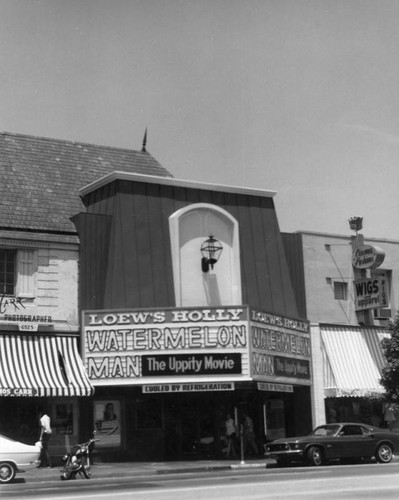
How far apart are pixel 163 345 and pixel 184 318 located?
1145 mm

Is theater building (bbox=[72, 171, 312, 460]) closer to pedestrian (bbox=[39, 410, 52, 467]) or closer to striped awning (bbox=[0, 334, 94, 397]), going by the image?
striped awning (bbox=[0, 334, 94, 397])

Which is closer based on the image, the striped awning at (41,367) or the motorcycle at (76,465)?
the motorcycle at (76,465)

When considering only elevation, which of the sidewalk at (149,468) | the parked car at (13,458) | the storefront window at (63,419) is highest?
the storefront window at (63,419)

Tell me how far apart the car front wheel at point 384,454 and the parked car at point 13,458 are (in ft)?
34.9

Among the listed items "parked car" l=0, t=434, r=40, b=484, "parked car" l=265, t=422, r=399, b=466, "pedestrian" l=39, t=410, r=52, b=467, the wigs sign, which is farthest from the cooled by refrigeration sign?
the wigs sign

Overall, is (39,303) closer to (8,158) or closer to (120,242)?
(120,242)

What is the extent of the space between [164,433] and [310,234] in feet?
33.5

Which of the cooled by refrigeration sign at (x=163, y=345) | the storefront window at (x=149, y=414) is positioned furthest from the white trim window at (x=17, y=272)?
the storefront window at (x=149, y=414)

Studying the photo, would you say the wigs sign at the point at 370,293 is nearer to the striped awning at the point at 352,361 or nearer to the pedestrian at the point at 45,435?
the striped awning at the point at 352,361

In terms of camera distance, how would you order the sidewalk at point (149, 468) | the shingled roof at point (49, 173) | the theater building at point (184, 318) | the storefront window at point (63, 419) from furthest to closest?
1. the shingled roof at point (49, 173)
2. the theater building at point (184, 318)
3. the storefront window at point (63, 419)
4. the sidewalk at point (149, 468)

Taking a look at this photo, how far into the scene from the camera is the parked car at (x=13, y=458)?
21781 mm

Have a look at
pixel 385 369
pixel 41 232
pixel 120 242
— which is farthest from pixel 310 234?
pixel 41 232

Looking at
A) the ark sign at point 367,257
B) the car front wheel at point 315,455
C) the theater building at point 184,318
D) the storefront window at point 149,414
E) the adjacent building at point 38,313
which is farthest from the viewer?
the ark sign at point 367,257

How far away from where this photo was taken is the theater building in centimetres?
2828
